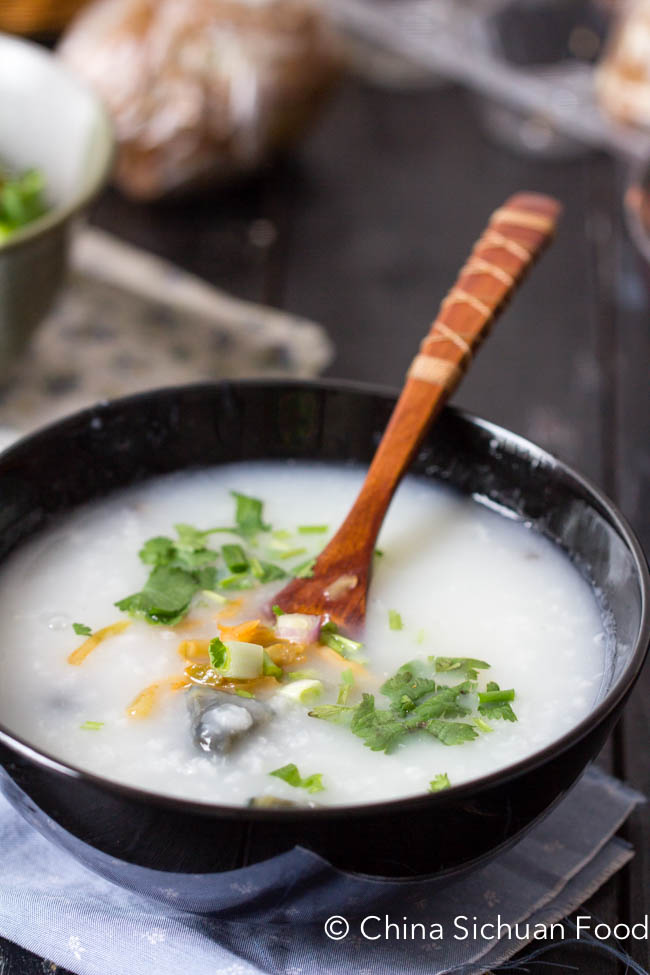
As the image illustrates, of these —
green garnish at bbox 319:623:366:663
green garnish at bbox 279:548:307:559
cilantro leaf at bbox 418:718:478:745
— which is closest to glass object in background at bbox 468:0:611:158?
green garnish at bbox 279:548:307:559

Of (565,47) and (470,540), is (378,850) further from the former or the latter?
(565,47)

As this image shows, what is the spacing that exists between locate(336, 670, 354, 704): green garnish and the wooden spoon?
8 cm

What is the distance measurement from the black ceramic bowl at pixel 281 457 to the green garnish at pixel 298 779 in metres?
0.08

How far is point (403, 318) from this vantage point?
7.23ft

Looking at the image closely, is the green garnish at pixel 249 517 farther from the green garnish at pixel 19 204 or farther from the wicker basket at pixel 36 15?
the wicker basket at pixel 36 15

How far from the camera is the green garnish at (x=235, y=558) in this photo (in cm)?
123

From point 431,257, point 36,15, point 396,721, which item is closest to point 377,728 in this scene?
point 396,721

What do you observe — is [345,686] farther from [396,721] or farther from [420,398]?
[420,398]

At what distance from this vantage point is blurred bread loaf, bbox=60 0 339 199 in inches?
94.4

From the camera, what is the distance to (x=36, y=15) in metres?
2.69

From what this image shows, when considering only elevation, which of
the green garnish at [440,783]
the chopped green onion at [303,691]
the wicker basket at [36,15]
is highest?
the green garnish at [440,783]

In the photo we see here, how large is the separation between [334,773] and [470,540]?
391mm

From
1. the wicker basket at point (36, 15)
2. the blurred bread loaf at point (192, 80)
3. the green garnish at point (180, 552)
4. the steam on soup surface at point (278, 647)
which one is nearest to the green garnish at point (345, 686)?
the steam on soup surface at point (278, 647)

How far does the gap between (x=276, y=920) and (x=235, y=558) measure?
0.37 m
